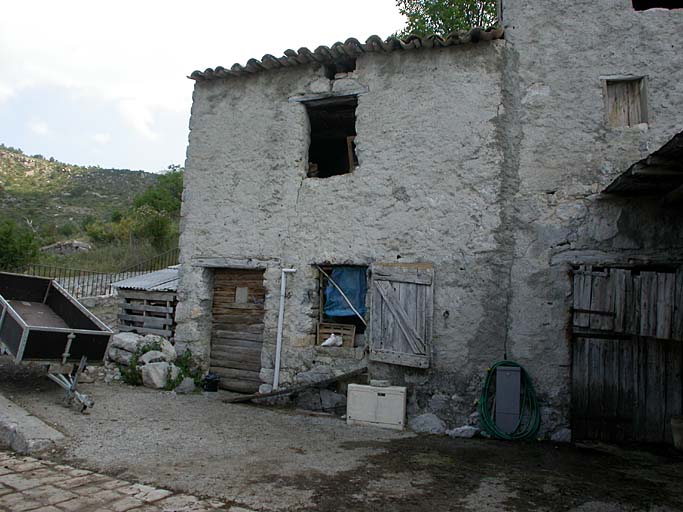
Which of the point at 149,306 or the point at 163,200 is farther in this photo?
the point at 163,200

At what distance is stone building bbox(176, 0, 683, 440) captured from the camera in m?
6.45

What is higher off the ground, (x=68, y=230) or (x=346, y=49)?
(x=346, y=49)

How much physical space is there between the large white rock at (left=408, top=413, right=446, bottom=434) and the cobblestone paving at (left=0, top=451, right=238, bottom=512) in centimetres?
351

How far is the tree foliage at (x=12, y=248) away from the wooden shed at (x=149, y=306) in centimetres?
687

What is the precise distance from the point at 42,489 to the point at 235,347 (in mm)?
4507

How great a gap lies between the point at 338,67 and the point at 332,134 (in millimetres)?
1912

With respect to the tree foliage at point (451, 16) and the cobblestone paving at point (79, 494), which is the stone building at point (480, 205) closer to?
the cobblestone paving at point (79, 494)

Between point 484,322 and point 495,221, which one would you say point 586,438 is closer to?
point 484,322

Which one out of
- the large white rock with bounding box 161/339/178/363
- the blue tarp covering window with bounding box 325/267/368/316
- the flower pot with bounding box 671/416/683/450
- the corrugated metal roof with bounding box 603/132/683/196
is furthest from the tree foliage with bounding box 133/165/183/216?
the flower pot with bounding box 671/416/683/450

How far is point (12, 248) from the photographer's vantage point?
14.3m

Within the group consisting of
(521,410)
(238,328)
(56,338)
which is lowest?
(521,410)

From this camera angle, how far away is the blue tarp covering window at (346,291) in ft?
24.8

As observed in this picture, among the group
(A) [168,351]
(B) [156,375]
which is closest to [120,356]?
(A) [168,351]

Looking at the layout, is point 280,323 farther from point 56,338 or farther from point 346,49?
point 346,49
